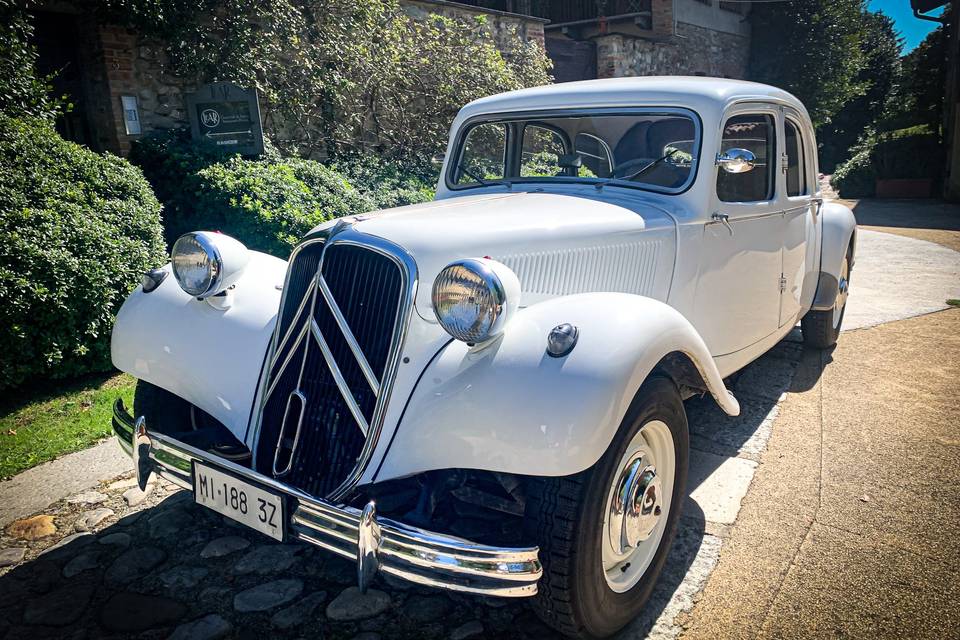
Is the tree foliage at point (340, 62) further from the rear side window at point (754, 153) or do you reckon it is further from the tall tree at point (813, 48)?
the tall tree at point (813, 48)

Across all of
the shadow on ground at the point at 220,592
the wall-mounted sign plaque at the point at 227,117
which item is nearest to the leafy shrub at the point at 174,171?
the wall-mounted sign plaque at the point at 227,117

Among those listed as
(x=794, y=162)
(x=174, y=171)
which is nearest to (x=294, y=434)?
(x=794, y=162)

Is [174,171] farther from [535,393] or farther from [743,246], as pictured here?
[535,393]

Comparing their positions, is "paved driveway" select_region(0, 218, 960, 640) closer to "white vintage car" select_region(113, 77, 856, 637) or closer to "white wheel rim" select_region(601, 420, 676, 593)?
"white wheel rim" select_region(601, 420, 676, 593)

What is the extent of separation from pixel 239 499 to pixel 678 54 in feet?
53.7

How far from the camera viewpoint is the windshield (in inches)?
121

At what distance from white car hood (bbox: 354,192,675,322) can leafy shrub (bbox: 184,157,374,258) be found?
3105mm

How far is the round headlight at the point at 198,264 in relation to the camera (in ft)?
8.57

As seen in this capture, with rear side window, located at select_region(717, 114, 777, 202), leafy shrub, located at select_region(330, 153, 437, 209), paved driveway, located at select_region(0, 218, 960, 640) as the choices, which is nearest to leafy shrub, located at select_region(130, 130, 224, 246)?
leafy shrub, located at select_region(330, 153, 437, 209)

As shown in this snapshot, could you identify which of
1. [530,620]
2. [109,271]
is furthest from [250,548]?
[109,271]

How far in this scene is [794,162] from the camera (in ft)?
12.7

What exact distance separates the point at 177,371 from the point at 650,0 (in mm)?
15692

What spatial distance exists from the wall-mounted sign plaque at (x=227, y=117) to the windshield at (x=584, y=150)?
3.93m

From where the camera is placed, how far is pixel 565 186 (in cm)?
316
